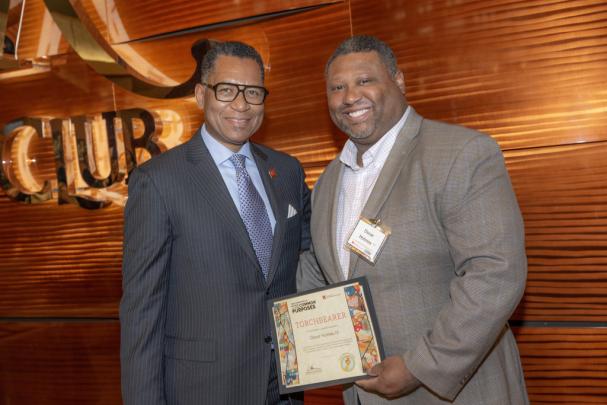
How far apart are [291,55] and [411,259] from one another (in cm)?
171

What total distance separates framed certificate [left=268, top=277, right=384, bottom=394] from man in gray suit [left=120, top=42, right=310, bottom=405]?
14cm

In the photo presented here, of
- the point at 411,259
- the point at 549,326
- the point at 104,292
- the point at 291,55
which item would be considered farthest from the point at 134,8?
the point at 549,326

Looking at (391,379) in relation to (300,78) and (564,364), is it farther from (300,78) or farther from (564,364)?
(300,78)

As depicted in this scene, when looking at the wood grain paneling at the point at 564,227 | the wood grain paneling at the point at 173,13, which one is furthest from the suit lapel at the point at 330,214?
the wood grain paneling at the point at 173,13

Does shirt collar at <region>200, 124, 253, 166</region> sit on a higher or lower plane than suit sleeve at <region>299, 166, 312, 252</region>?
higher

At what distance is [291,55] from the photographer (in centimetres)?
307

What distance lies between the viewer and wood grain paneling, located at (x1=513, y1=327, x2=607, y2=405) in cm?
263

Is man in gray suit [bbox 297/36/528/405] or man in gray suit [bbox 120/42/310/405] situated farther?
man in gray suit [bbox 120/42/310/405]

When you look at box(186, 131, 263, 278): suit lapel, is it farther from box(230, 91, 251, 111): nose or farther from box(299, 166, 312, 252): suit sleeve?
box(299, 166, 312, 252): suit sleeve

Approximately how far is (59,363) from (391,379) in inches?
113

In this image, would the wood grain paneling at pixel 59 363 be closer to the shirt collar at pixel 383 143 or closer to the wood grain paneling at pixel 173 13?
the wood grain paneling at pixel 173 13

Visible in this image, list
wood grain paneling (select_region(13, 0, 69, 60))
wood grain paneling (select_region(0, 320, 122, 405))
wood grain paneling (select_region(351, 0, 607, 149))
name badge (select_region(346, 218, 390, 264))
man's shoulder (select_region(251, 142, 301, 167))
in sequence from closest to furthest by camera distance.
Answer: name badge (select_region(346, 218, 390, 264)) → man's shoulder (select_region(251, 142, 301, 167)) → wood grain paneling (select_region(351, 0, 607, 149)) → wood grain paneling (select_region(13, 0, 69, 60)) → wood grain paneling (select_region(0, 320, 122, 405))

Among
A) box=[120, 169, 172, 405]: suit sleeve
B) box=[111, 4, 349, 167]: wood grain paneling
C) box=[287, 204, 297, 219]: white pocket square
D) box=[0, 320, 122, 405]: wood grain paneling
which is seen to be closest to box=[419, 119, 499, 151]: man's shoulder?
box=[287, 204, 297, 219]: white pocket square

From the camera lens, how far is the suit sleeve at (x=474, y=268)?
5.17 feet
